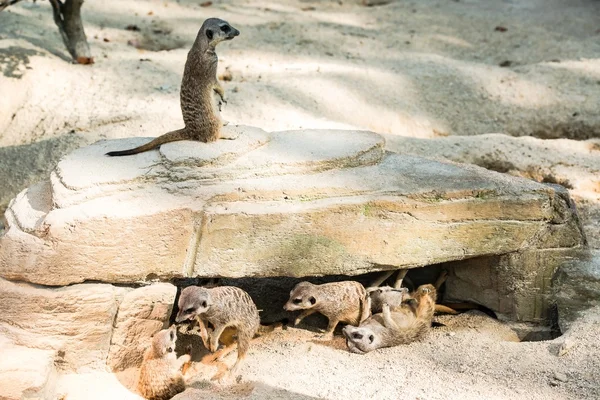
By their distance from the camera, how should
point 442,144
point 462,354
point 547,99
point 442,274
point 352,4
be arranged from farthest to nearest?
point 352,4, point 547,99, point 442,144, point 442,274, point 462,354

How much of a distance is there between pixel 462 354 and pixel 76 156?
216 centimetres

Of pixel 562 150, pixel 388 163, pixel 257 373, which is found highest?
pixel 388 163

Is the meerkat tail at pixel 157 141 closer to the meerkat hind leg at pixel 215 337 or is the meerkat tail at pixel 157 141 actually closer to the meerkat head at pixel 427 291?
the meerkat hind leg at pixel 215 337

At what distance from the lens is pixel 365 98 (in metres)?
6.76

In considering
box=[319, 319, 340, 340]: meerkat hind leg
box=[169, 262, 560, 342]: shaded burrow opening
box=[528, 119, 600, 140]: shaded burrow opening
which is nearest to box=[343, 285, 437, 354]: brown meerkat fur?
box=[319, 319, 340, 340]: meerkat hind leg

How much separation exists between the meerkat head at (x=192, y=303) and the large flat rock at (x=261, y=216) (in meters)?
0.14

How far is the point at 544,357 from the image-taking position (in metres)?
3.62

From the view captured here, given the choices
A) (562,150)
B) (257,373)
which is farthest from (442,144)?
(257,373)

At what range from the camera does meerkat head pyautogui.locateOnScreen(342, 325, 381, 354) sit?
12.5ft

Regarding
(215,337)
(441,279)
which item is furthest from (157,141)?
(441,279)

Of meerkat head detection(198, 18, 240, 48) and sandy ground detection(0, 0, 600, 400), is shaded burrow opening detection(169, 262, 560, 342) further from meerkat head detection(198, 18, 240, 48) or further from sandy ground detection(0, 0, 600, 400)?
meerkat head detection(198, 18, 240, 48)

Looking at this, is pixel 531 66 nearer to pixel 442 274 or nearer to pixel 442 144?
pixel 442 144

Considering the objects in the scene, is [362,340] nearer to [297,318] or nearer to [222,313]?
[297,318]

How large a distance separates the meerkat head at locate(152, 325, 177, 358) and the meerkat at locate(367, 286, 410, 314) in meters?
1.11
